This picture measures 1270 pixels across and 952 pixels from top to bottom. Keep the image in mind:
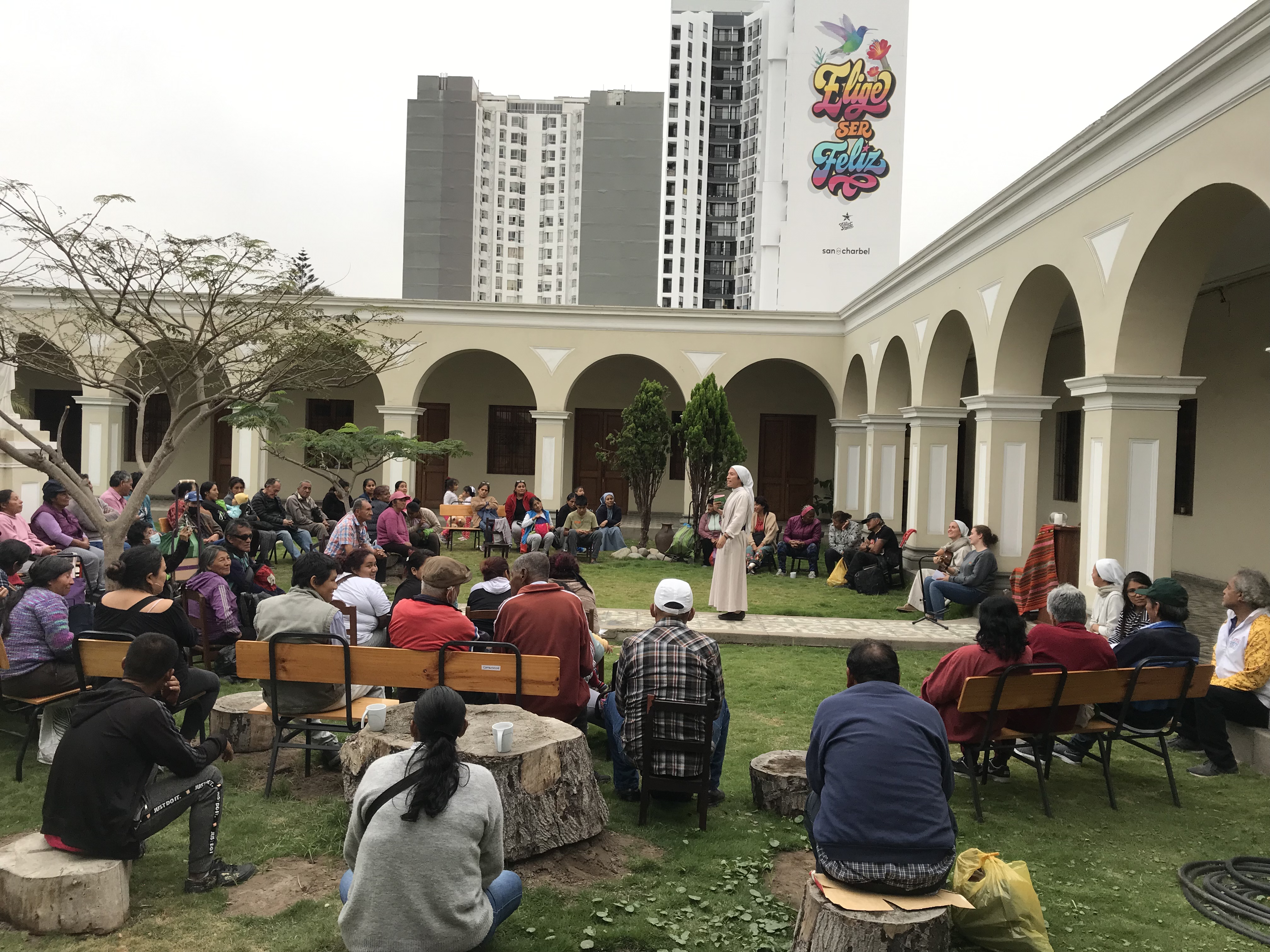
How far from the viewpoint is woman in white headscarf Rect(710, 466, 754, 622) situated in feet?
28.4

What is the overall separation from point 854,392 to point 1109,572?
1108cm

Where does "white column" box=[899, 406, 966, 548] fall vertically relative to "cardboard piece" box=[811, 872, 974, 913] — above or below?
above

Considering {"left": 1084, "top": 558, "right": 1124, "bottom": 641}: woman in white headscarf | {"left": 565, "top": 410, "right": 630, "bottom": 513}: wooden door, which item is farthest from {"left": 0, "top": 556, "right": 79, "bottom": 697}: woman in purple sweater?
{"left": 565, "top": 410, "right": 630, "bottom": 513}: wooden door

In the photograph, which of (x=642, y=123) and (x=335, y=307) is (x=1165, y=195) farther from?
(x=642, y=123)

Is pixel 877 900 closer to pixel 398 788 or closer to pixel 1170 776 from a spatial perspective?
pixel 398 788

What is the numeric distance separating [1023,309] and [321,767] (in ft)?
26.7

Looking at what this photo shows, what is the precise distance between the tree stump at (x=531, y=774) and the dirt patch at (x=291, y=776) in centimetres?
43

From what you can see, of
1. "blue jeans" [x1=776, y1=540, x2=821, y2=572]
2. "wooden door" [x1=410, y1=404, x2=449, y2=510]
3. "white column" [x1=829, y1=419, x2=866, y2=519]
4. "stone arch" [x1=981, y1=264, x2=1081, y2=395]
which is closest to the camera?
"stone arch" [x1=981, y1=264, x2=1081, y2=395]

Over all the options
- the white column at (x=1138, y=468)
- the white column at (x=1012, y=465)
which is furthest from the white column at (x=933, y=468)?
the white column at (x=1138, y=468)

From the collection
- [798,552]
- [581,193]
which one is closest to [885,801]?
[798,552]

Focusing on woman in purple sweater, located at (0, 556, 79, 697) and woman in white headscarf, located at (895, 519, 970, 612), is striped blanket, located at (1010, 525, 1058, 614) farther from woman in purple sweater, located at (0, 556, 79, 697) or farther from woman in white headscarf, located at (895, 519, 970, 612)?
woman in purple sweater, located at (0, 556, 79, 697)

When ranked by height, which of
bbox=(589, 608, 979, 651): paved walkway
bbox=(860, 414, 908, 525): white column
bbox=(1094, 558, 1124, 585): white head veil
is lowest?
bbox=(589, 608, 979, 651): paved walkway

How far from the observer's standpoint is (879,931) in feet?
8.55

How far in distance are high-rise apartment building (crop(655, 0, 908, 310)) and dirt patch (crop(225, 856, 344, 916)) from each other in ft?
95.3
